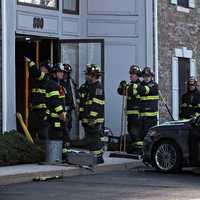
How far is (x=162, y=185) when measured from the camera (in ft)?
40.4

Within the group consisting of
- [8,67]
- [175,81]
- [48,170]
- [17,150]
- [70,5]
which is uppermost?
[70,5]

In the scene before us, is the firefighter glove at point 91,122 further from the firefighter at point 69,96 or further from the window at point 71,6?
the window at point 71,6

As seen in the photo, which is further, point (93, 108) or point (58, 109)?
point (93, 108)

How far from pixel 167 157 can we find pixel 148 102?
2188 millimetres

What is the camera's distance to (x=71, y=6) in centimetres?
1991

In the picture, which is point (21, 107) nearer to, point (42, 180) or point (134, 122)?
point (134, 122)

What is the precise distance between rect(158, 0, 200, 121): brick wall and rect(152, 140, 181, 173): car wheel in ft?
21.1

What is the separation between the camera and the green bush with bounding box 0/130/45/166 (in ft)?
46.6

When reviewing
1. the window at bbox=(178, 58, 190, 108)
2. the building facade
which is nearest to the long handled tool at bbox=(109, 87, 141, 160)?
the building facade

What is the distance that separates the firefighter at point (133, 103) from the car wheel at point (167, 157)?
1.82m

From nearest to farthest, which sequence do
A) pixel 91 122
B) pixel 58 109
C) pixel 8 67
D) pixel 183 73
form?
pixel 58 109, pixel 91 122, pixel 8 67, pixel 183 73

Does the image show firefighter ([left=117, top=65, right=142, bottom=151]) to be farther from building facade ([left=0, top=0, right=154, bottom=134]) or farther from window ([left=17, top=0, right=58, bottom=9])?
window ([left=17, top=0, right=58, bottom=9])

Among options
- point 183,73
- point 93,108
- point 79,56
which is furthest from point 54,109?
point 183,73

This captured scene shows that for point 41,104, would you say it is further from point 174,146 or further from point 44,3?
point 44,3
